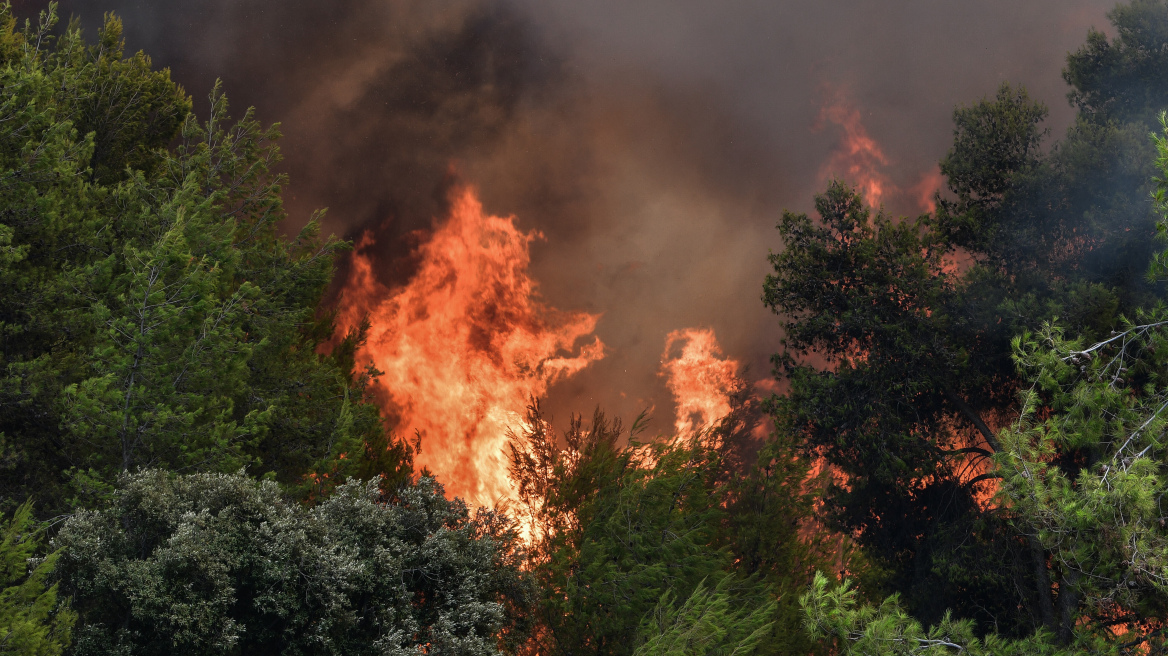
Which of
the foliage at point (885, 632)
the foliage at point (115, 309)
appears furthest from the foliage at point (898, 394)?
the foliage at point (115, 309)

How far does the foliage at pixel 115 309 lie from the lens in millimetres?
12336

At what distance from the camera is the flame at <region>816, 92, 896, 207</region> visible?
108ft

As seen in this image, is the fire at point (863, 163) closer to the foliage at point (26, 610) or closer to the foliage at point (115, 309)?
the foliage at point (115, 309)

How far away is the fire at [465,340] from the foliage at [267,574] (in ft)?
73.5

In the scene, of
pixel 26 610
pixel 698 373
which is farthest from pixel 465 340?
pixel 26 610

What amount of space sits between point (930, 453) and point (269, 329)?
14.7 metres

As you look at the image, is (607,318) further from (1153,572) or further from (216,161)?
(1153,572)

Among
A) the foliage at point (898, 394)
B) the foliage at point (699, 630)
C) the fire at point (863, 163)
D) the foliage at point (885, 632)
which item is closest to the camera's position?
the foliage at point (885, 632)

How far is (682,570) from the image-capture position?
15148 mm

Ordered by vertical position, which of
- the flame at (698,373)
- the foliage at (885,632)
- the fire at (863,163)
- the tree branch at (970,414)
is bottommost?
the foliage at (885,632)

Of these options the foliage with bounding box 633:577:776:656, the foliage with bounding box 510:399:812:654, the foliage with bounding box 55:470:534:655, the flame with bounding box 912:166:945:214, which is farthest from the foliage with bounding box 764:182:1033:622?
the flame with bounding box 912:166:945:214

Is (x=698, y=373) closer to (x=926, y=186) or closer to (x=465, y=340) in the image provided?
(x=465, y=340)

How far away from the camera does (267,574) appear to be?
31.6ft

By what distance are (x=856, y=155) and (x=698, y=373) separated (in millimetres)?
12022
